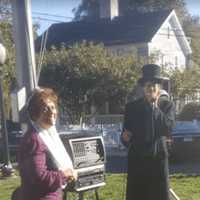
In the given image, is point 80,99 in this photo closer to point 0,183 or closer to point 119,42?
point 119,42

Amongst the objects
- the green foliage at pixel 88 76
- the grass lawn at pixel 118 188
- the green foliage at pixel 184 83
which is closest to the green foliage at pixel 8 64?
the green foliage at pixel 88 76

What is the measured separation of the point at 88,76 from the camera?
978 inches

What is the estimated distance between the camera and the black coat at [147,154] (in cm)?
561

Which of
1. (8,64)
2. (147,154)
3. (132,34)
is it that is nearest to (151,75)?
(147,154)

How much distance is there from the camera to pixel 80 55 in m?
25.3

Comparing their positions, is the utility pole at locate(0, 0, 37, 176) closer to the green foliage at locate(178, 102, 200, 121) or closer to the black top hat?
the black top hat

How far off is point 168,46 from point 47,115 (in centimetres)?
3573

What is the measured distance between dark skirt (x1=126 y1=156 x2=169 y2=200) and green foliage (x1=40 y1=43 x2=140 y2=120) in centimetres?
1922

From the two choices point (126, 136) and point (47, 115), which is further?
point (126, 136)

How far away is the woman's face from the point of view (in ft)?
12.7

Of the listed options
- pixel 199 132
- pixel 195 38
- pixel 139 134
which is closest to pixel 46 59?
pixel 199 132

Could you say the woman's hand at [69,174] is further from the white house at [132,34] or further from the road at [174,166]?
the white house at [132,34]

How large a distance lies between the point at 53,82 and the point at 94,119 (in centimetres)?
251

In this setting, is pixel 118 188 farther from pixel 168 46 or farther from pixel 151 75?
pixel 168 46
